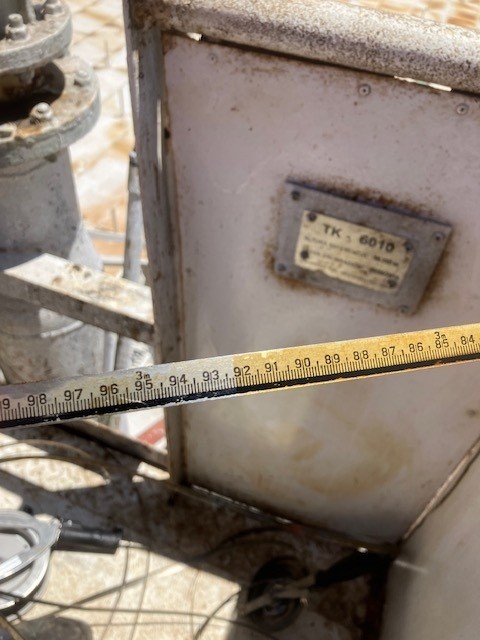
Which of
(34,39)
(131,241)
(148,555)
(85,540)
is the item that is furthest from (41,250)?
(148,555)

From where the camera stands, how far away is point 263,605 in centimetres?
144

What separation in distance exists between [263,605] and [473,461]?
27.0 inches

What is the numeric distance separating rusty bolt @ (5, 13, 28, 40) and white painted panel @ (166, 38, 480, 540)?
383 millimetres

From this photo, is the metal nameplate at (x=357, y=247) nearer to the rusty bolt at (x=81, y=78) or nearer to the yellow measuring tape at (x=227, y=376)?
the yellow measuring tape at (x=227, y=376)

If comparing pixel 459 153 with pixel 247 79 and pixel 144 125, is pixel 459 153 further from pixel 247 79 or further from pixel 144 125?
pixel 144 125

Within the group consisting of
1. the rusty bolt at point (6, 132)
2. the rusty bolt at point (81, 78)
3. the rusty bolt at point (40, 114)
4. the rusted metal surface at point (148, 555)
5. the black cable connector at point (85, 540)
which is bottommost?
the rusted metal surface at point (148, 555)

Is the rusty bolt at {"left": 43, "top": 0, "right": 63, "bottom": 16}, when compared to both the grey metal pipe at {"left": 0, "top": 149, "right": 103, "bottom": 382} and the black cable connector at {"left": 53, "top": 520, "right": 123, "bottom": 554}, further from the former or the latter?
the black cable connector at {"left": 53, "top": 520, "right": 123, "bottom": 554}

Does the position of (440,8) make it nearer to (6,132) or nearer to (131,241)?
(6,132)

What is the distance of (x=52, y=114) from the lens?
1.17 m

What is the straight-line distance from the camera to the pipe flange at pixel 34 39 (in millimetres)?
1063

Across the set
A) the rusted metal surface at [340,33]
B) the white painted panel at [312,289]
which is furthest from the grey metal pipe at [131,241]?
the rusted metal surface at [340,33]

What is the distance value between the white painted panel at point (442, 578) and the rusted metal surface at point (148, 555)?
19cm

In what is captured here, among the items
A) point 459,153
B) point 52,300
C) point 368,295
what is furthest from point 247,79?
point 52,300

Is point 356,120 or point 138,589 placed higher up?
point 356,120
